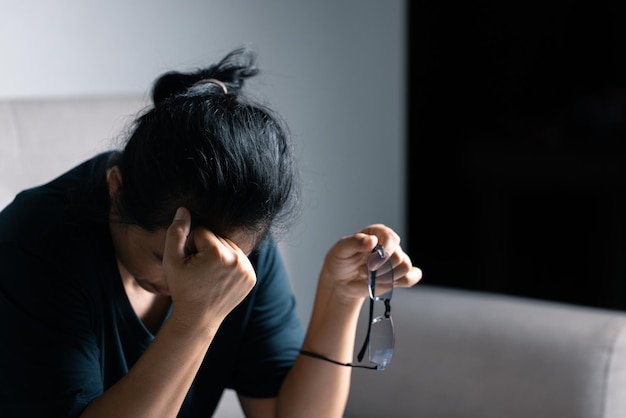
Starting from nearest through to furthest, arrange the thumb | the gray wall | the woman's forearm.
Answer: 1. the thumb
2. the woman's forearm
3. the gray wall

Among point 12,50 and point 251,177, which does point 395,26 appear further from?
point 251,177

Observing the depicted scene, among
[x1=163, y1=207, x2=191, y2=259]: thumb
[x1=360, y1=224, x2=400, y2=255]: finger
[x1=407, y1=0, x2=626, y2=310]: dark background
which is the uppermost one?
[x1=163, y1=207, x2=191, y2=259]: thumb

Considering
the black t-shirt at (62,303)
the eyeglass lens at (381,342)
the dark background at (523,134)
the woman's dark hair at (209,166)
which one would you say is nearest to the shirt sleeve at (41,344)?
the black t-shirt at (62,303)

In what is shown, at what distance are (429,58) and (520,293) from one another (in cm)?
88

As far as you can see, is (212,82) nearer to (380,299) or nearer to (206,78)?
(206,78)

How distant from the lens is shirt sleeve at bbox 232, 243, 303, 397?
47.8 inches

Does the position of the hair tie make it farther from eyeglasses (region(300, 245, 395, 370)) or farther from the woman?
eyeglasses (region(300, 245, 395, 370))

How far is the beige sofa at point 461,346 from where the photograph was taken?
3.99ft

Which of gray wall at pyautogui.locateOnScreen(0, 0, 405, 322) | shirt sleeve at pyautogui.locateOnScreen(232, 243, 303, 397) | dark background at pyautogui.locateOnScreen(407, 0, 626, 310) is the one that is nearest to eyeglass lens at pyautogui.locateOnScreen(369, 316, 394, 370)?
shirt sleeve at pyautogui.locateOnScreen(232, 243, 303, 397)

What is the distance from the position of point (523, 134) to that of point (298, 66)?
49.5 inches

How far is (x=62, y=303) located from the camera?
0.97 metres

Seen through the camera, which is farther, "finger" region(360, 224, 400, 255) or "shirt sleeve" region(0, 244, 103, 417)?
"finger" region(360, 224, 400, 255)

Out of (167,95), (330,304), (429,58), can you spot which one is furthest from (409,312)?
(429,58)

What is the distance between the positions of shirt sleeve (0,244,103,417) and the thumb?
18cm
